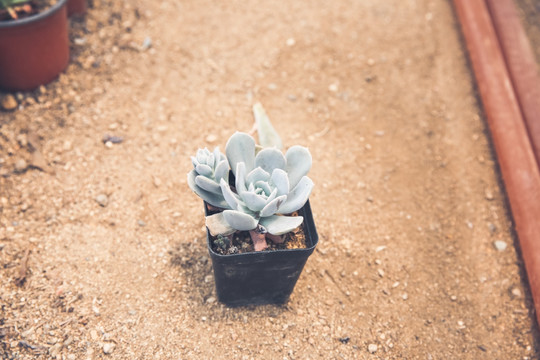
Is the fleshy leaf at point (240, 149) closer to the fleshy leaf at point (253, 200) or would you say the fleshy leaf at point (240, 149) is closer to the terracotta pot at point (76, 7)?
the fleshy leaf at point (253, 200)

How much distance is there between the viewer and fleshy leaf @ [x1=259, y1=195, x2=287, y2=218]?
1.17 metres

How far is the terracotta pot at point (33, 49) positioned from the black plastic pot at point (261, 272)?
1.26m

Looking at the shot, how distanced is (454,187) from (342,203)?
1.81 ft

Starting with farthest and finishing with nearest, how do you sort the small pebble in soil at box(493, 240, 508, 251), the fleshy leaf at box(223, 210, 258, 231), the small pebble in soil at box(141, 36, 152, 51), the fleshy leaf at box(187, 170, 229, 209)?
the small pebble in soil at box(141, 36, 152, 51)
the small pebble in soil at box(493, 240, 508, 251)
the fleshy leaf at box(187, 170, 229, 209)
the fleshy leaf at box(223, 210, 258, 231)

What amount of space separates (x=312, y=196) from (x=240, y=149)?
25.0 inches

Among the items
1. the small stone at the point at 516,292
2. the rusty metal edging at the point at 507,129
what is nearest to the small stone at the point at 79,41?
the rusty metal edging at the point at 507,129

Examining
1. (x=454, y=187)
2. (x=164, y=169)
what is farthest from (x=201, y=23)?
(x=454, y=187)

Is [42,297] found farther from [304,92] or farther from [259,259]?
[304,92]

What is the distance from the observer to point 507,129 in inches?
82.4

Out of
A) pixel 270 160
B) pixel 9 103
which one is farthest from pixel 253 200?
pixel 9 103

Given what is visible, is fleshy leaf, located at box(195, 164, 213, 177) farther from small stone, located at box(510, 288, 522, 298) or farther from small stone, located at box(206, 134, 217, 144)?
small stone, located at box(510, 288, 522, 298)

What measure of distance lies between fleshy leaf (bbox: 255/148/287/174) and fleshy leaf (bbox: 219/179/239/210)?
144 mm

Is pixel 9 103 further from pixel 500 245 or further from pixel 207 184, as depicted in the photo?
pixel 500 245

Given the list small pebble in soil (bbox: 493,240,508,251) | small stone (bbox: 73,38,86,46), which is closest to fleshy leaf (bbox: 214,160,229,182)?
small pebble in soil (bbox: 493,240,508,251)
